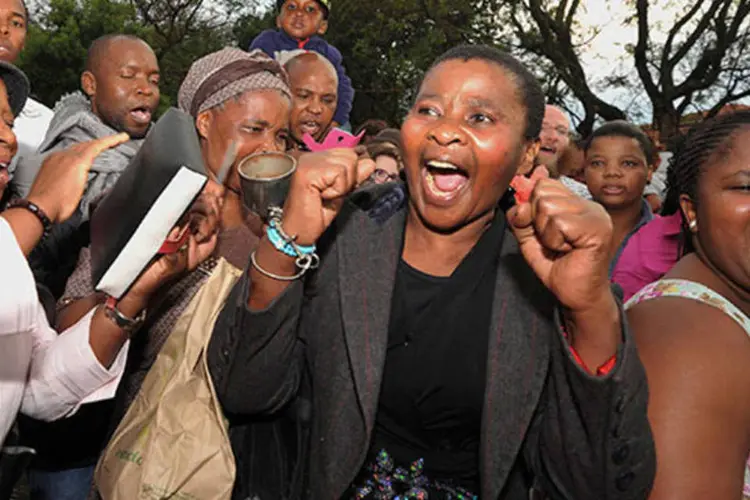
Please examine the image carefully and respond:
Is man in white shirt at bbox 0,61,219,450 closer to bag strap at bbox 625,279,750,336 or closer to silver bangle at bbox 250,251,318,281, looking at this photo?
silver bangle at bbox 250,251,318,281

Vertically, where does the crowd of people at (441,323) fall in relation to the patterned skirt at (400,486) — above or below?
above

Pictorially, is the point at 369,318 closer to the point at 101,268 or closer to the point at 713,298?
the point at 101,268

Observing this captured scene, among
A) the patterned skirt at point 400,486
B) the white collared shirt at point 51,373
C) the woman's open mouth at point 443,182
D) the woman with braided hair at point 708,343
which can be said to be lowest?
the patterned skirt at point 400,486

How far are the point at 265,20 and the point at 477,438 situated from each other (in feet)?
61.8

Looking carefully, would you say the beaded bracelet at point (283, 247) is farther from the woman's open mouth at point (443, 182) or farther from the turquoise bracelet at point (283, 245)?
the woman's open mouth at point (443, 182)

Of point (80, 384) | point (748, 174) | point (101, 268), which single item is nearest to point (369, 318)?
point (101, 268)

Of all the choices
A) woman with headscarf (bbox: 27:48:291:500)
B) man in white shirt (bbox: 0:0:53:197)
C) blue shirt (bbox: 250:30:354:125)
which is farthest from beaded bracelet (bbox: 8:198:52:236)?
blue shirt (bbox: 250:30:354:125)

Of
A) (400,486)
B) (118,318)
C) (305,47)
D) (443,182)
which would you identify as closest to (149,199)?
(118,318)

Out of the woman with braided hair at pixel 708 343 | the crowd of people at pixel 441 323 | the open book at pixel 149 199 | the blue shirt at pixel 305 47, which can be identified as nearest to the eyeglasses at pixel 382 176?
the blue shirt at pixel 305 47

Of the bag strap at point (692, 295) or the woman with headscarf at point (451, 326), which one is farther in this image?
the bag strap at point (692, 295)

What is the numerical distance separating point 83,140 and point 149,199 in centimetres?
230

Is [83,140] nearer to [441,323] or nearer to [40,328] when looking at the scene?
[40,328]

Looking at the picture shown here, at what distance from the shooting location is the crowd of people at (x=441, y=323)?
1.65m

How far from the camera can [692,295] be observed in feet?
5.98
